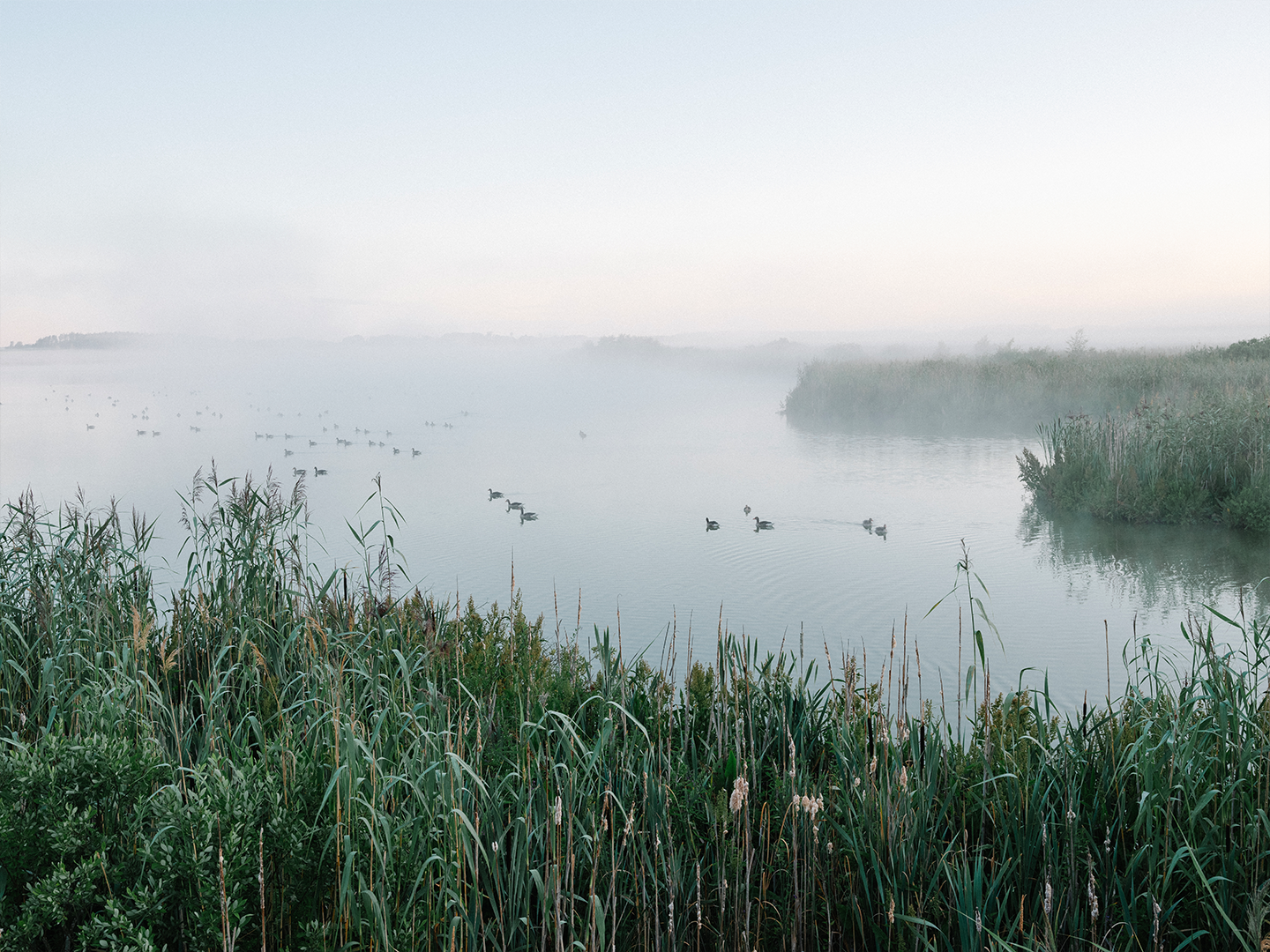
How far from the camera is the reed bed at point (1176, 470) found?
30.6 feet

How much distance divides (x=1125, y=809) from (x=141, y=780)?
2.79m

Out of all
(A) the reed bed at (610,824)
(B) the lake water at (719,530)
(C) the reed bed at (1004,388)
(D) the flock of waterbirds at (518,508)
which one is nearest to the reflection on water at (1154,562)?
(B) the lake water at (719,530)

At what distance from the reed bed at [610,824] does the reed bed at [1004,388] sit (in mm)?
15252

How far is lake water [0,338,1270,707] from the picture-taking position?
21.5ft

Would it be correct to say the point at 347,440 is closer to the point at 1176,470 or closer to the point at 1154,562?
the point at 1176,470

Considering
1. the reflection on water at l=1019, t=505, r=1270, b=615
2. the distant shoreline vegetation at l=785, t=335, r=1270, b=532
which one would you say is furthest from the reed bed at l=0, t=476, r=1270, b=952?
the distant shoreline vegetation at l=785, t=335, r=1270, b=532

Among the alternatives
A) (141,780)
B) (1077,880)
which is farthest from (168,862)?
(1077,880)

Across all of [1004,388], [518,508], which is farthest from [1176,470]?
[1004,388]

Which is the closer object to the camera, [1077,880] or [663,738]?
[1077,880]

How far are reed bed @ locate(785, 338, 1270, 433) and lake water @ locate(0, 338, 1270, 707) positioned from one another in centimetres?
181

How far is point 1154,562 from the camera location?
824 centimetres

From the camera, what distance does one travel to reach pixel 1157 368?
65.1 feet

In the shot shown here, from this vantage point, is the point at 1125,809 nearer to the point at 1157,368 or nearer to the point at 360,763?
the point at 360,763

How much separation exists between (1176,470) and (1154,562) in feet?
7.19
